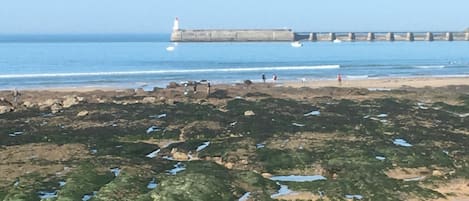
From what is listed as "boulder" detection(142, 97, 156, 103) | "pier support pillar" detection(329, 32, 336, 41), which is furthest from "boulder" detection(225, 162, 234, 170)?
"pier support pillar" detection(329, 32, 336, 41)

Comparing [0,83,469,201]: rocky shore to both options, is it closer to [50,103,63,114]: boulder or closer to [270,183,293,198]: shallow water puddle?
[270,183,293,198]: shallow water puddle

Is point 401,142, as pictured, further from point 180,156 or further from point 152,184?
point 152,184

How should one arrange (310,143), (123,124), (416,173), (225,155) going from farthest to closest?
1. (123,124)
2. (310,143)
3. (225,155)
4. (416,173)

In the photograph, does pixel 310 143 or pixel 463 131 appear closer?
pixel 310 143

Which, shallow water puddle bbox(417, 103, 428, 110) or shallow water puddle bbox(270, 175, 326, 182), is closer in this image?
shallow water puddle bbox(270, 175, 326, 182)

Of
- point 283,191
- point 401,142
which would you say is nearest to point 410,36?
point 401,142

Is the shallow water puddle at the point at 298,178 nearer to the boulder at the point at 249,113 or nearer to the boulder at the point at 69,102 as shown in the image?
the boulder at the point at 249,113

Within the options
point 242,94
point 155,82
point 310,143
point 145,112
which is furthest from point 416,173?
point 155,82

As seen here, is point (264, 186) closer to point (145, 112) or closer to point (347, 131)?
point (347, 131)
